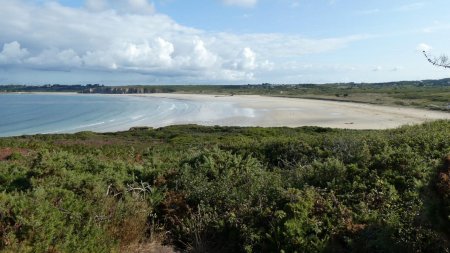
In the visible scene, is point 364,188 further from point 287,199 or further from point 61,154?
point 61,154

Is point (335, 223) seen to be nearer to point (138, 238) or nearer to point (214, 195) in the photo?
point (214, 195)

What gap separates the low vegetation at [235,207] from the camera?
4.75 metres

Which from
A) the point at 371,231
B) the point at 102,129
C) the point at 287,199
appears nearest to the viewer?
the point at 371,231

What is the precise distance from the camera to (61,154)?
31.5 ft

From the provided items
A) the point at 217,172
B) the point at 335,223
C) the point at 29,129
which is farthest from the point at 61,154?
the point at 29,129

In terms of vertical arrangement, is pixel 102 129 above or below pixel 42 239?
below

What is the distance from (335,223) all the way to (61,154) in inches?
264

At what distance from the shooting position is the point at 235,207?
633cm

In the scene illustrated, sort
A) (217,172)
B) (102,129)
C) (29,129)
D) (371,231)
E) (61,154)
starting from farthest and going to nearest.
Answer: (29,129) → (102,129) → (61,154) → (217,172) → (371,231)

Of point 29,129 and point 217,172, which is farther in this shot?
point 29,129

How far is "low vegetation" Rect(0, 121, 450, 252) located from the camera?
4.75 metres

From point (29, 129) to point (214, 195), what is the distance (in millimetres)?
57951

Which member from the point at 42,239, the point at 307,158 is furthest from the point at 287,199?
the point at 307,158

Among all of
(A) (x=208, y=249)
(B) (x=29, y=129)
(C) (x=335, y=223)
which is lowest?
(B) (x=29, y=129)
